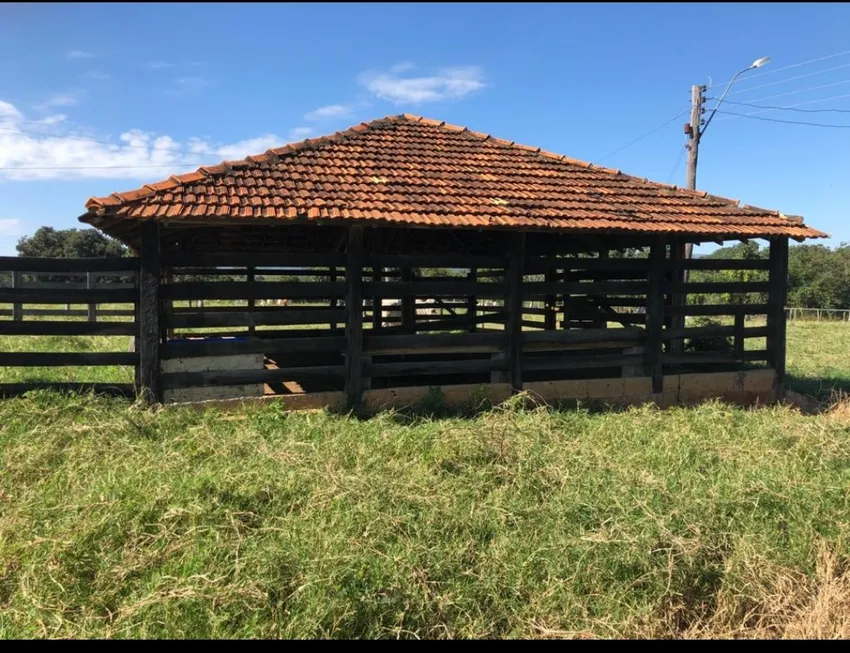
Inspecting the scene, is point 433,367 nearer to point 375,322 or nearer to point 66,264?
point 375,322

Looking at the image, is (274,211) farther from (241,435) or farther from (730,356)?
(730,356)

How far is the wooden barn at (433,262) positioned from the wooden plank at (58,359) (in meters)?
0.22

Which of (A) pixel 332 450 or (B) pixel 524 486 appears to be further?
(A) pixel 332 450

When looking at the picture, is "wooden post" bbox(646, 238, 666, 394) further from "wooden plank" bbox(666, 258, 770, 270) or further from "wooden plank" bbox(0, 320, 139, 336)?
"wooden plank" bbox(0, 320, 139, 336)

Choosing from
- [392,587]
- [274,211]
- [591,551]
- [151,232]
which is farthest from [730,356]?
[151,232]

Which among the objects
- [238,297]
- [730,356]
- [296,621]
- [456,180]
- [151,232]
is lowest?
[296,621]

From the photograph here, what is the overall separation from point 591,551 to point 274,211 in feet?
15.8

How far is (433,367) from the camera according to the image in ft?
25.5

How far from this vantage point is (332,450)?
5.30m

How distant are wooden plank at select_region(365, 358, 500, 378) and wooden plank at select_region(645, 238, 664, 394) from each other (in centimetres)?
234

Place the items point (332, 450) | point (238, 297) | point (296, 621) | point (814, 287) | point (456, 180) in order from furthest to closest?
point (814, 287), point (456, 180), point (238, 297), point (332, 450), point (296, 621)

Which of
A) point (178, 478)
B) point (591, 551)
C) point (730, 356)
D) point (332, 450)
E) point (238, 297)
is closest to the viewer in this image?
point (591, 551)

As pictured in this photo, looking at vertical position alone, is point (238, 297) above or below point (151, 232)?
below

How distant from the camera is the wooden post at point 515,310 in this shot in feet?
26.1
